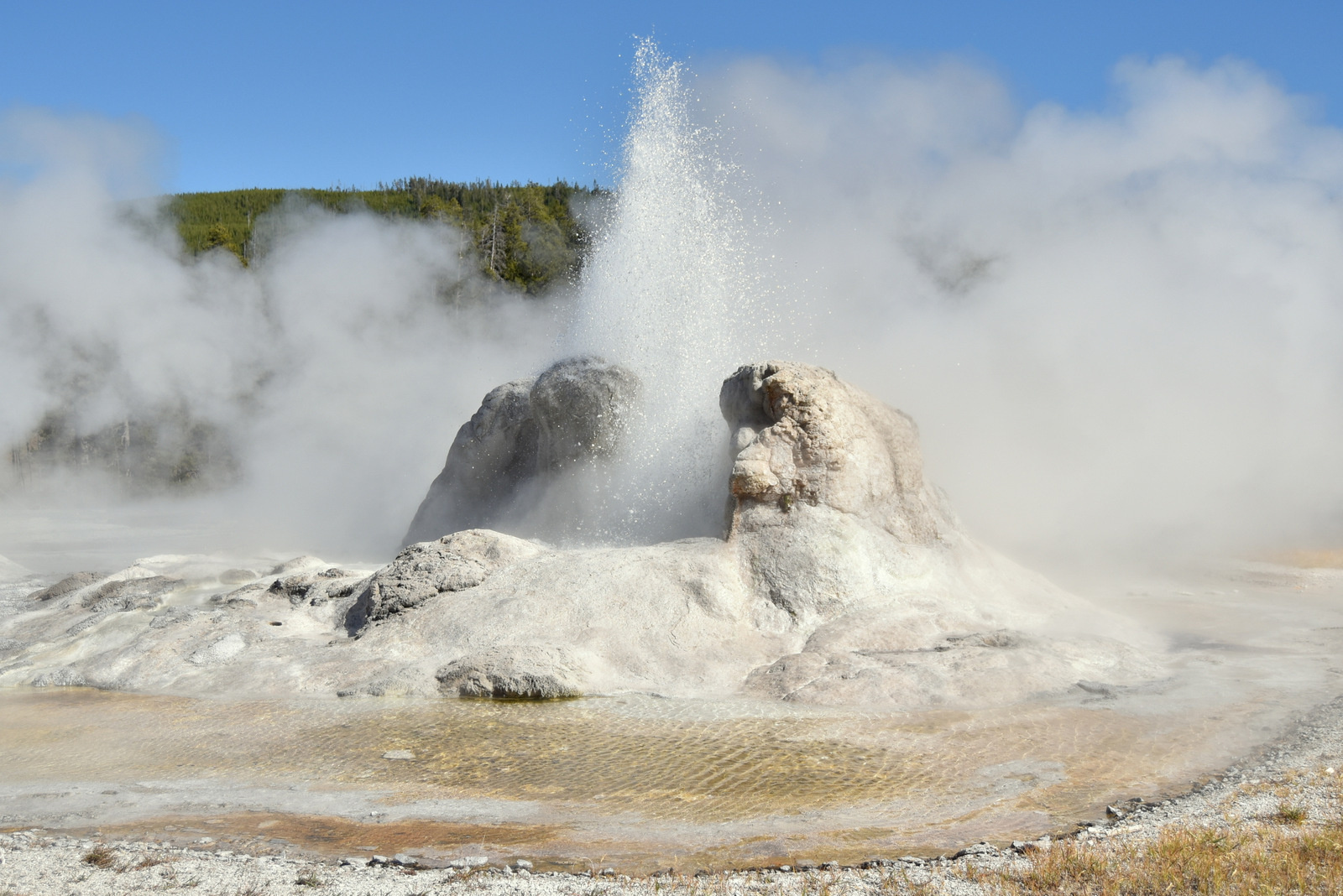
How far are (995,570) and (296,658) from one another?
18.4ft

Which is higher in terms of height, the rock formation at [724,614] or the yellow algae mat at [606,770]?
the rock formation at [724,614]

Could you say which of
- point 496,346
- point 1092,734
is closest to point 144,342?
point 496,346

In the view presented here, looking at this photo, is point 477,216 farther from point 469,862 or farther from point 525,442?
point 469,862

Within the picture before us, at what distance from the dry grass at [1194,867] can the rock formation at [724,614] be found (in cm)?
256

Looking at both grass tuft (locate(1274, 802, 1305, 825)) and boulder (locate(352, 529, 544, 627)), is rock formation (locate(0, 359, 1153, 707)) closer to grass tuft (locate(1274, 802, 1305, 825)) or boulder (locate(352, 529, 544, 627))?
boulder (locate(352, 529, 544, 627))

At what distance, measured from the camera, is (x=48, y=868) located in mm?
3566

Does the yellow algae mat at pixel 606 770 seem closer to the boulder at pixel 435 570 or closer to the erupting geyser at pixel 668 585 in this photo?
the erupting geyser at pixel 668 585

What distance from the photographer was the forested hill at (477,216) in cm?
3177

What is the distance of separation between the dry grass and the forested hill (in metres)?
24.4

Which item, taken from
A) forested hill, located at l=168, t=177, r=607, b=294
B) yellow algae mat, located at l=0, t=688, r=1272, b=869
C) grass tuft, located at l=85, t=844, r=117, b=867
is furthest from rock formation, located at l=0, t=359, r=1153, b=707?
forested hill, located at l=168, t=177, r=607, b=294

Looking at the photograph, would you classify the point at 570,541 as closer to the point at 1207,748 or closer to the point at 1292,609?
the point at 1207,748

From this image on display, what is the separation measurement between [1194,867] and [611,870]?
197 centimetres


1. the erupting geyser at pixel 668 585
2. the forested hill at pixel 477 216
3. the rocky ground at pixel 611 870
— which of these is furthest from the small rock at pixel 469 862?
the forested hill at pixel 477 216

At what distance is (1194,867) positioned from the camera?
3.22m
